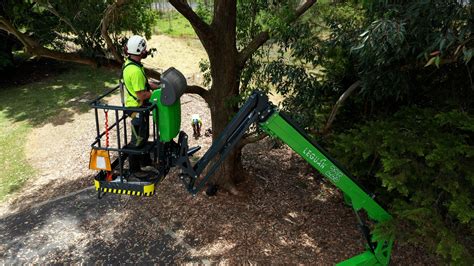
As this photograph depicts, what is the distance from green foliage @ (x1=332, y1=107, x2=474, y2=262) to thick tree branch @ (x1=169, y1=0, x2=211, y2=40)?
119 inches

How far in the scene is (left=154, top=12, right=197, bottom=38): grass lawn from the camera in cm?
2522

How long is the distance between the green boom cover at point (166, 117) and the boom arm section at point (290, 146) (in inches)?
15.0

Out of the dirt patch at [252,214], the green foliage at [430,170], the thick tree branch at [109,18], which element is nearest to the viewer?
the green foliage at [430,170]

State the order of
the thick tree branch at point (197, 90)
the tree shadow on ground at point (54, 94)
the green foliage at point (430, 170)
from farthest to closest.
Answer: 1. the tree shadow on ground at point (54, 94)
2. the thick tree branch at point (197, 90)
3. the green foliage at point (430, 170)

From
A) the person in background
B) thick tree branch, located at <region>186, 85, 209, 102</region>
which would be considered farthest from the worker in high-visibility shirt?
the person in background

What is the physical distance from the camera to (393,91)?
17.9 feet

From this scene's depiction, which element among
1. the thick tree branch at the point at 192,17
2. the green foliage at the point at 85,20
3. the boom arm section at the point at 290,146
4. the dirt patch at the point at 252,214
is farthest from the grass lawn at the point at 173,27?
the boom arm section at the point at 290,146

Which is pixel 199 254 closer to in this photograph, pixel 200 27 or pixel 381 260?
pixel 381 260

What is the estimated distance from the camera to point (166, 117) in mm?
4871

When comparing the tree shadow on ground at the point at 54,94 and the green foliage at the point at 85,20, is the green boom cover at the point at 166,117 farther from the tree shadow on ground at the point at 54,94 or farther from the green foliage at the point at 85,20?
the tree shadow on ground at the point at 54,94

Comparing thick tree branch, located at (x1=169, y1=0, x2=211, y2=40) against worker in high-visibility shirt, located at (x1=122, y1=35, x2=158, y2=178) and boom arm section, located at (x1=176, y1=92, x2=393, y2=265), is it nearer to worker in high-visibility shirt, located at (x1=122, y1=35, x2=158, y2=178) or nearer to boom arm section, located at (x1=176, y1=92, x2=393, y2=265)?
worker in high-visibility shirt, located at (x1=122, y1=35, x2=158, y2=178)

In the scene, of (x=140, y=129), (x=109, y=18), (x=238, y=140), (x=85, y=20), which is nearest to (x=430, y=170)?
(x=238, y=140)

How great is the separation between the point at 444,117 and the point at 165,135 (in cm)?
350

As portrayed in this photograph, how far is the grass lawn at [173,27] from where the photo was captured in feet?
82.7
